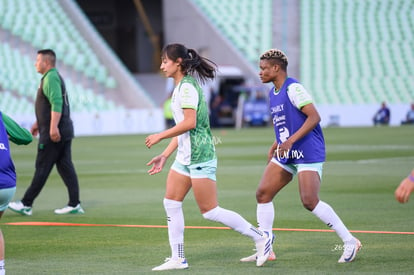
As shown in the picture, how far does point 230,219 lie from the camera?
8984 mm

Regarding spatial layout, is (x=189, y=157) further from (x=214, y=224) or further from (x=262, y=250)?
(x=214, y=224)

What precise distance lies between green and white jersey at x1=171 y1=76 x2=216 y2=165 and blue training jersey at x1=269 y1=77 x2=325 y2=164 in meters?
0.80

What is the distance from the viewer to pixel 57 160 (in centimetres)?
1377

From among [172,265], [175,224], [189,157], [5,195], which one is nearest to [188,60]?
[189,157]

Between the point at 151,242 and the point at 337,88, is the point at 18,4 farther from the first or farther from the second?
the point at 151,242

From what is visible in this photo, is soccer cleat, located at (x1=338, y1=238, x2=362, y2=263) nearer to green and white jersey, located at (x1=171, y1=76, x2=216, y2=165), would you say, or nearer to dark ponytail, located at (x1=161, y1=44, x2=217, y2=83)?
green and white jersey, located at (x1=171, y1=76, x2=216, y2=165)

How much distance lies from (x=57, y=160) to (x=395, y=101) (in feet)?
130

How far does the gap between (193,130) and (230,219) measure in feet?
2.80

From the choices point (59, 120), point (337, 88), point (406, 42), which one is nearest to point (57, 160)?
point (59, 120)

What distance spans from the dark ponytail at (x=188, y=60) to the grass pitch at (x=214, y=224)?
174cm

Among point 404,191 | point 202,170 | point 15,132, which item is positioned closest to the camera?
point 404,191

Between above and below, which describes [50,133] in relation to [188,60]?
below

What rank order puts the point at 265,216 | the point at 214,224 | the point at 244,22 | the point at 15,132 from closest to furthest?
the point at 15,132, the point at 265,216, the point at 214,224, the point at 244,22

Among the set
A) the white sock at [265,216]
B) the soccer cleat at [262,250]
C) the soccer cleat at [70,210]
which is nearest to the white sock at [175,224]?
the soccer cleat at [262,250]
